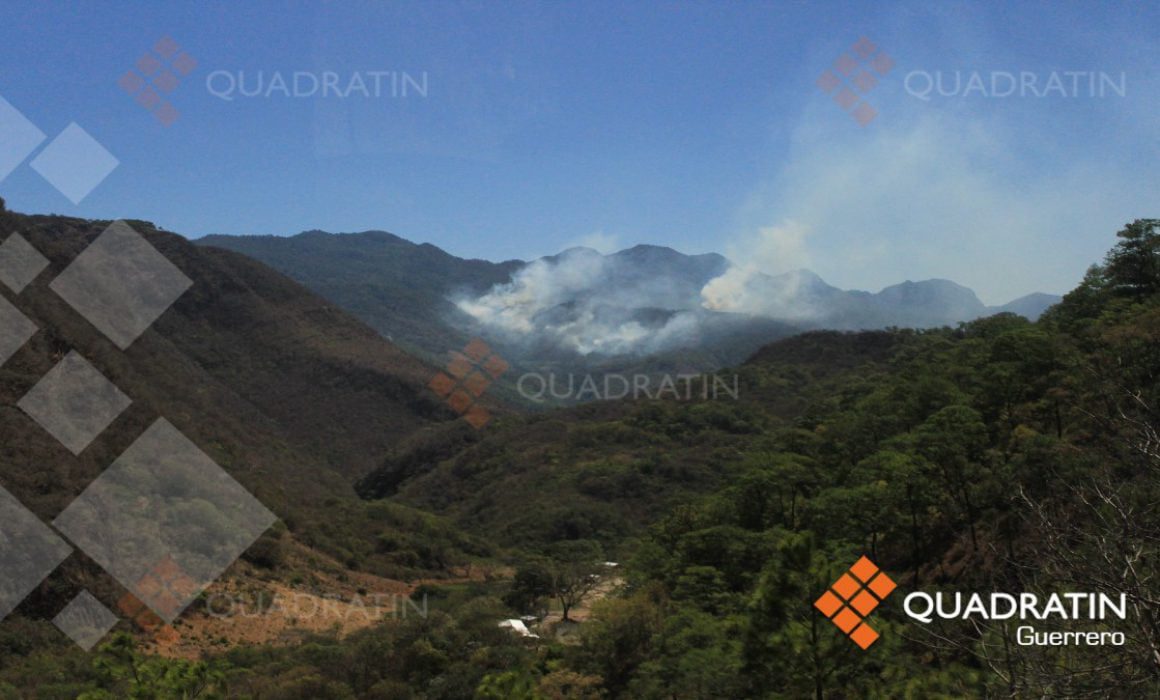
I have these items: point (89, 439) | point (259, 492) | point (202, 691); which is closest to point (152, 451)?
point (89, 439)

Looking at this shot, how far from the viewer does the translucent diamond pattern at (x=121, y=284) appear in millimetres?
70312

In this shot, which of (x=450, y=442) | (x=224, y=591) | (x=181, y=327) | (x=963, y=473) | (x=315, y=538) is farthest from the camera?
(x=181, y=327)

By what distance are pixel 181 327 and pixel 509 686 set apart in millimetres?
119988

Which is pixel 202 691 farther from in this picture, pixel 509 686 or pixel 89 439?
pixel 89 439

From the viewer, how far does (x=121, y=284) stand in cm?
8925

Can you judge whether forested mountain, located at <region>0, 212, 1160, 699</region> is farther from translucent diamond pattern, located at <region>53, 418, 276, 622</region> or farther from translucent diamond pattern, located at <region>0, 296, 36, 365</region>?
translucent diamond pattern, located at <region>53, 418, 276, 622</region>

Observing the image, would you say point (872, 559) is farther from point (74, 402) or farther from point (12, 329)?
point (12, 329)

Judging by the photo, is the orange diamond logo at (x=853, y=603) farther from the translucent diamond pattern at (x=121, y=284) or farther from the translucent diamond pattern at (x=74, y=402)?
the translucent diamond pattern at (x=121, y=284)

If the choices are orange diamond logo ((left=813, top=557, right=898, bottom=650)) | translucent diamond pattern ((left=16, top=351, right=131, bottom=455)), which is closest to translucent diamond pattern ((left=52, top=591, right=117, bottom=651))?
translucent diamond pattern ((left=16, top=351, right=131, bottom=455))

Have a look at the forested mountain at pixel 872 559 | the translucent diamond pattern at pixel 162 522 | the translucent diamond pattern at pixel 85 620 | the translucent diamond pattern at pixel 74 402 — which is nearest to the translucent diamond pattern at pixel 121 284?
the forested mountain at pixel 872 559

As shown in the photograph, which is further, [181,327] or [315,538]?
[181,327]

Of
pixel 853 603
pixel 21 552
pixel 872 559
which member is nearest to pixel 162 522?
pixel 21 552

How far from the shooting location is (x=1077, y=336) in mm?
33250

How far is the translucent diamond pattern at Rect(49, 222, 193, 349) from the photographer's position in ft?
231
